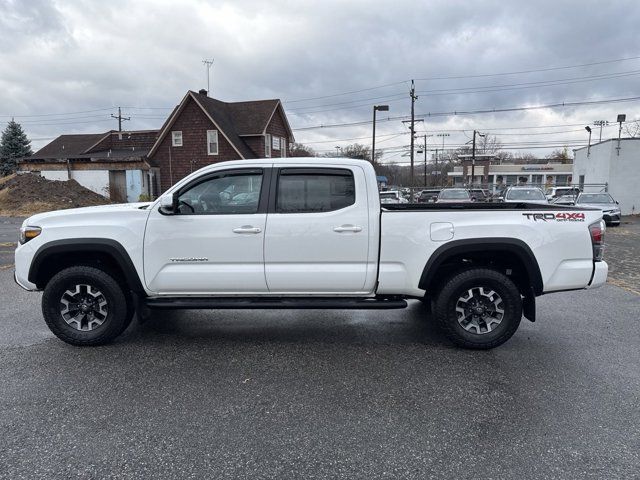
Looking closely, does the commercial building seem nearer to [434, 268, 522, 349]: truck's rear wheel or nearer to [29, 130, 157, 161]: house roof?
[29, 130, 157, 161]: house roof

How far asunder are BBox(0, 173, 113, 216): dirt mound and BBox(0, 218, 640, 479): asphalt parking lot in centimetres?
2382

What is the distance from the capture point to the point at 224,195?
4.69m

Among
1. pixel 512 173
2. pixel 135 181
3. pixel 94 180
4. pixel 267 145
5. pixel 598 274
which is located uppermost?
pixel 512 173

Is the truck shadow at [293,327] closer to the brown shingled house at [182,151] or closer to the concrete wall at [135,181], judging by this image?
the brown shingled house at [182,151]

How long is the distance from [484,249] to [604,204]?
18.8 metres

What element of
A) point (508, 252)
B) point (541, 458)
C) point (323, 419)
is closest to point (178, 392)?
point (323, 419)

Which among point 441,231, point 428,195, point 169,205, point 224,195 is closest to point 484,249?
point 441,231

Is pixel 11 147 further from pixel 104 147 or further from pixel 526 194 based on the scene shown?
pixel 526 194

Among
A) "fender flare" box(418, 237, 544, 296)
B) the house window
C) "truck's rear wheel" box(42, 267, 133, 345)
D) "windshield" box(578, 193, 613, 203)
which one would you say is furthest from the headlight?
the house window

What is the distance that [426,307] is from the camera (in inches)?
245

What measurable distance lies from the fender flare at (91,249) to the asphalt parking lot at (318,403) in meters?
0.88

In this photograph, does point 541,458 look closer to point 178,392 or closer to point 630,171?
point 178,392

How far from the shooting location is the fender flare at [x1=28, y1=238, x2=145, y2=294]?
179 inches

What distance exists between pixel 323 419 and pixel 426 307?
325 centimetres
